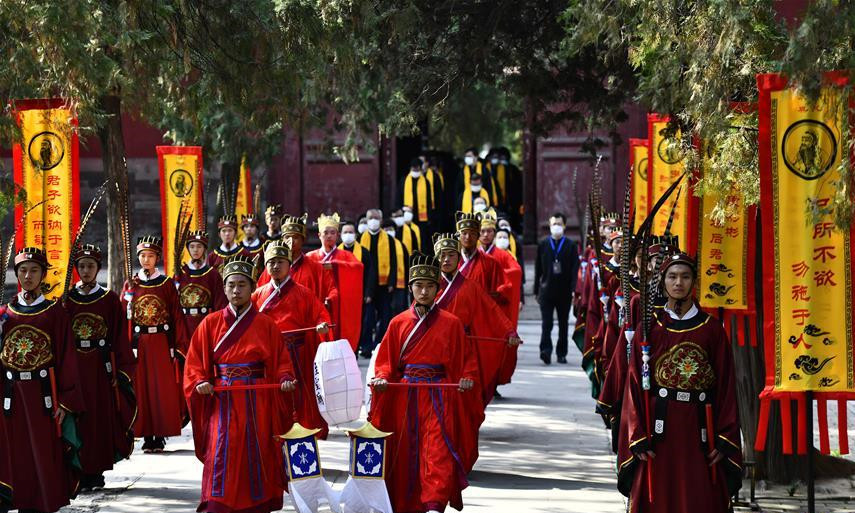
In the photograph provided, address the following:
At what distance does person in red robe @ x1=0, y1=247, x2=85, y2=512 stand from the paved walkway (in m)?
0.50

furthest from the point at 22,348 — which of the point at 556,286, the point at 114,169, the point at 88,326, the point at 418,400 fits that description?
the point at 556,286

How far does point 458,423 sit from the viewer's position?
9.38 metres

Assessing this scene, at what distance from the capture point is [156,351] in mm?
11867

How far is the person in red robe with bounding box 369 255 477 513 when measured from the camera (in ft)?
30.2

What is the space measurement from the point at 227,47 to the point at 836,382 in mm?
6359

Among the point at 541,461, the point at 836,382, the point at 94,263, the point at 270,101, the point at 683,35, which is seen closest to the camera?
the point at 836,382

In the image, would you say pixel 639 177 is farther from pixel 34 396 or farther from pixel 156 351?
pixel 34 396

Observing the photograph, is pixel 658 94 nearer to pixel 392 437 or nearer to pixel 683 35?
pixel 683 35

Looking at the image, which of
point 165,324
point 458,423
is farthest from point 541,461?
point 165,324

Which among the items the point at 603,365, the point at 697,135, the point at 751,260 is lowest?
the point at 603,365

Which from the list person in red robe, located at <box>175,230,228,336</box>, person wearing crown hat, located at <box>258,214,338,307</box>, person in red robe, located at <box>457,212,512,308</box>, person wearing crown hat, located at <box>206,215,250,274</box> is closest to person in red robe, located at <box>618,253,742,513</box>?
person in red robe, located at <box>457,212,512,308</box>

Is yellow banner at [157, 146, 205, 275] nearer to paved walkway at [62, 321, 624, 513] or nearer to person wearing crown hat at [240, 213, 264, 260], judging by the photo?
person wearing crown hat at [240, 213, 264, 260]

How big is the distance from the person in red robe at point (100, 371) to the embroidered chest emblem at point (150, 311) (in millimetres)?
1214

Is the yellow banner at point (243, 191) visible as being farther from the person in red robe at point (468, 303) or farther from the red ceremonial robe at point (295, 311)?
the red ceremonial robe at point (295, 311)
